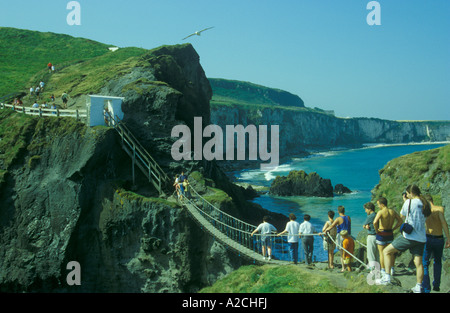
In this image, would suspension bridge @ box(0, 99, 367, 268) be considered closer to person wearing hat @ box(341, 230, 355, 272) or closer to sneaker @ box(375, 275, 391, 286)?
person wearing hat @ box(341, 230, 355, 272)

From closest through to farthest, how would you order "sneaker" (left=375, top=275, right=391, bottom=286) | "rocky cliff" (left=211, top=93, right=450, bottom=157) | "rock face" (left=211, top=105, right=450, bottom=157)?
"sneaker" (left=375, top=275, right=391, bottom=286)
"rocky cliff" (left=211, top=93, right=450, bottom=157)
"rock face" (left=211, top=105, right=450, bottom=157)

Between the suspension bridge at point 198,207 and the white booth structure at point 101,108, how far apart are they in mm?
308

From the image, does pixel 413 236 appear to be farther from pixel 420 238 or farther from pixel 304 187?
pixel 304 187

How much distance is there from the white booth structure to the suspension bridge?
0.31 meters

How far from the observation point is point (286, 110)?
172 m

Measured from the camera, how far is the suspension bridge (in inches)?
661

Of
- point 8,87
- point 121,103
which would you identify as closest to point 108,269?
point 121,103

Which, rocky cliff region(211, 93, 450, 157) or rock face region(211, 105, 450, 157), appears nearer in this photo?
rocky cliff region(211, 93, 450, 157)

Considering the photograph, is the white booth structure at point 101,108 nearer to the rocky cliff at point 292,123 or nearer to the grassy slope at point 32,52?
the grassy slope at point 32,52

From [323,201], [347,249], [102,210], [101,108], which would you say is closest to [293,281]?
[347,249]

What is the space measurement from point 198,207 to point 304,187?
149 feet

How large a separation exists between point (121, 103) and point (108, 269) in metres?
9.93

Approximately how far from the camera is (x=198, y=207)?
20.1m

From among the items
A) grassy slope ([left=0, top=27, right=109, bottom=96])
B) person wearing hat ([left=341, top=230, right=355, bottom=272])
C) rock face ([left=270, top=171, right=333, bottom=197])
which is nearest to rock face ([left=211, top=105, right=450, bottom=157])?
grassy slope ([left=0, top=27, right=109, bottom=96])
